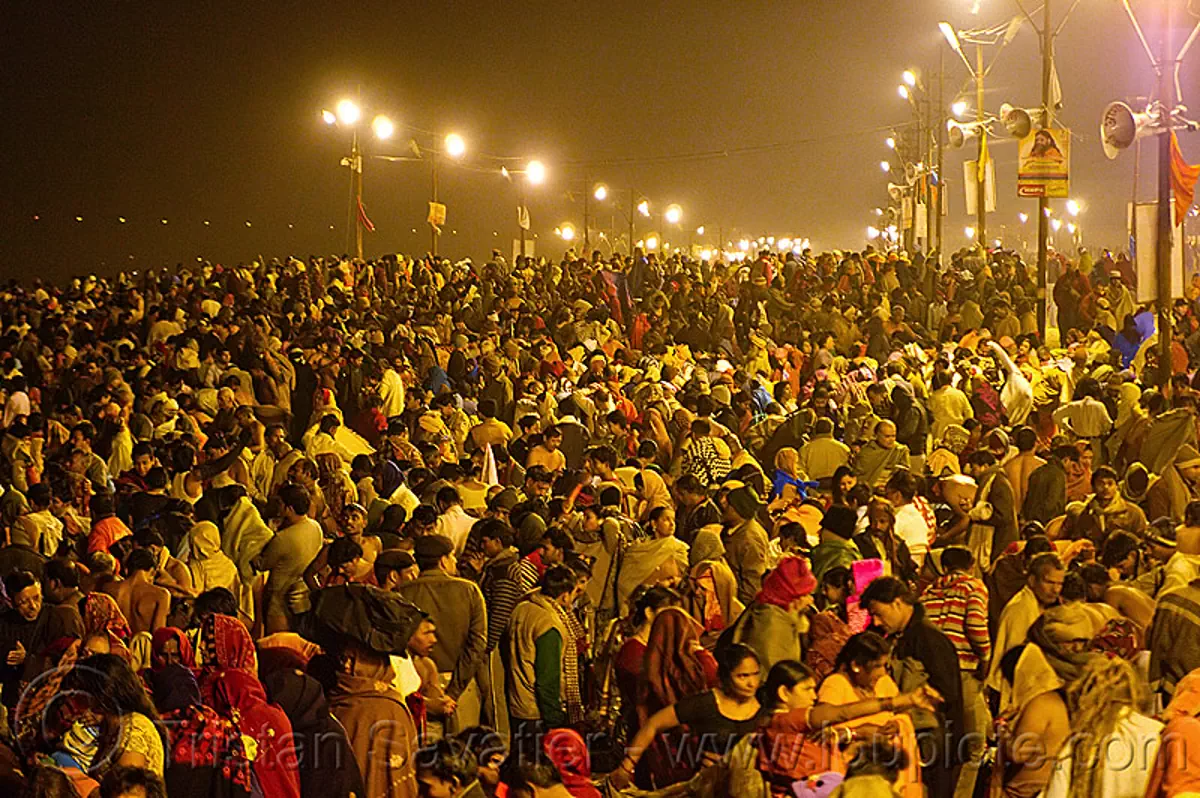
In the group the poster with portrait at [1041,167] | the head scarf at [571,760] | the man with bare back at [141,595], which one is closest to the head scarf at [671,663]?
the head scarf at [571,760]

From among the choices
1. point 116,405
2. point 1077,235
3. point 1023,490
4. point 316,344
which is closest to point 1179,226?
point 1023,490

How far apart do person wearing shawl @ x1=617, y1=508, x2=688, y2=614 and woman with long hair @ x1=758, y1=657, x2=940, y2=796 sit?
9.96 feet

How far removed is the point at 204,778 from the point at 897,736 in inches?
106

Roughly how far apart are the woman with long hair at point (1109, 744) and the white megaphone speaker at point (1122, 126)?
13632 mm

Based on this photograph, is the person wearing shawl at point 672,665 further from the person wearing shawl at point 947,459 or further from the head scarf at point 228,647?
the person wearing shawl at point 947,459

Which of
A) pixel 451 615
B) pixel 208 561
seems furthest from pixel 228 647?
pixel 208 561

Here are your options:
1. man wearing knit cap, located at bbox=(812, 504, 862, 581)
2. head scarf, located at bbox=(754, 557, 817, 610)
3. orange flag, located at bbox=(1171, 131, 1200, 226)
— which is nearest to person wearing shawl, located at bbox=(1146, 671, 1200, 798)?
head scarf, located at bbox=(754, 557, 817, 610)

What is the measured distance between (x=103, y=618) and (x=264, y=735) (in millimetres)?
2455

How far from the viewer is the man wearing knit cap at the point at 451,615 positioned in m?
8.66

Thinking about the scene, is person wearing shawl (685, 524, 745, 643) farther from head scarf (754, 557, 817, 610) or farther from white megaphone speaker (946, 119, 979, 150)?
white megaphone speaker (946, 119, 979, 150)

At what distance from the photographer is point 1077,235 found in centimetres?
9844

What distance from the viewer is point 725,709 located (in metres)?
6.85

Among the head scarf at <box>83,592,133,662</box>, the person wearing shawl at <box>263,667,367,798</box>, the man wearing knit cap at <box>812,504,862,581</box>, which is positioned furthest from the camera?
the man wearing knit cap at <box>812,504,862,581</box>

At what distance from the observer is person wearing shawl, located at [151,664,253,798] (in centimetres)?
609
